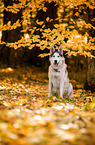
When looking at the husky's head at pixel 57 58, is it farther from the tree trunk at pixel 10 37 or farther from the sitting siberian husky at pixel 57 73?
the tree trunk at pixel 10 37

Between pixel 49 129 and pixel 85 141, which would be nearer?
pixel 85 141

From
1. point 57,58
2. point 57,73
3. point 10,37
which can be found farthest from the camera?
point 10,37

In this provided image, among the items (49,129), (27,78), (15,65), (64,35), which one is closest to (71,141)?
(49,129)

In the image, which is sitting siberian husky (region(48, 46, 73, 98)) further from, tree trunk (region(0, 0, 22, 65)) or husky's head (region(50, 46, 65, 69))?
tree trunk (region(0, 0, 22, 65))

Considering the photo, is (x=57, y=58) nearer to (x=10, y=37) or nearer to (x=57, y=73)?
(x=57, y=73)

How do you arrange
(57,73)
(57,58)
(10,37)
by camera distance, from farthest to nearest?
(10,37), (57,73), (57,58)

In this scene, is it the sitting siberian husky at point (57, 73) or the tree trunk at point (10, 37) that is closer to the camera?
the sitting siberian husky at point (57, 73)

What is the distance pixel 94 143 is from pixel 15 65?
1421cm

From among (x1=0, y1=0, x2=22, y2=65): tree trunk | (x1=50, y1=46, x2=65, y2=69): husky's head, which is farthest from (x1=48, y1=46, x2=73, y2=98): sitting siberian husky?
(x1=0, y1=0, x2=22, y2=65): tree trunk

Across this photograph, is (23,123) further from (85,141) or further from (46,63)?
(46,63)

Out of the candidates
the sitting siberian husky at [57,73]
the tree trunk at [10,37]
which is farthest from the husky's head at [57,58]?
the tree trunk at [10,37]

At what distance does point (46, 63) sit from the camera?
17.5m

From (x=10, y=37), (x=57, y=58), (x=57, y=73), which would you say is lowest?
(x=57, y=73)

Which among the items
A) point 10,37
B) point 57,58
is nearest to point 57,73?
point 57,58
